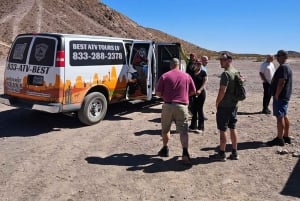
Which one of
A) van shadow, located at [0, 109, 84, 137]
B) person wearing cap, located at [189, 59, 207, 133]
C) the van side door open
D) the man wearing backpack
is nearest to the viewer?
the man wearing backpack

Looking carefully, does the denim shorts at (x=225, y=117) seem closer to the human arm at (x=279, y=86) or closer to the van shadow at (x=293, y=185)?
the human arm at (x=279, y=86)

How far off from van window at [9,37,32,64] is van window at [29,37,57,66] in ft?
0.78

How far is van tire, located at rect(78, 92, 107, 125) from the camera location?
370 inches

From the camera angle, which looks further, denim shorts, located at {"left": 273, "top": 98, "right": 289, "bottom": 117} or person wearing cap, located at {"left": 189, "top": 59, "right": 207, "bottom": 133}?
person wearing cap, located at {"left": 189, "top": 59, "right": 207, "bottom": 133}

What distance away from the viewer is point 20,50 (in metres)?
9.36

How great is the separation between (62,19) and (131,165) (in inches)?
3063

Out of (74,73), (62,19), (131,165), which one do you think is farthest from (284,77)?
(62,19)

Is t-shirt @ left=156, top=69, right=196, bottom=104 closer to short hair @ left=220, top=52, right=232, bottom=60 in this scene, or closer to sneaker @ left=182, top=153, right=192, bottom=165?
short hair @ left=220, top=52, right=232, bottom=60

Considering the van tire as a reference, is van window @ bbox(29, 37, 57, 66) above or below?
above

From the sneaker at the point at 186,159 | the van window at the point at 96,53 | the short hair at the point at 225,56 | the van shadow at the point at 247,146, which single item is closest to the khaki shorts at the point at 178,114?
the sneaker at the point at 186,159

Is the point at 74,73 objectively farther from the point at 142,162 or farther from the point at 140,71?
the point at 142,162

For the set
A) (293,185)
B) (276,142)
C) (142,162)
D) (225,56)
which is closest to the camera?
(293,185)

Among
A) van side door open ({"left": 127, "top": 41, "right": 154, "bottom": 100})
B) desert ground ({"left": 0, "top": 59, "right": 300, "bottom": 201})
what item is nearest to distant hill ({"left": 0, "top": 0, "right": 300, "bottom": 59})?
van side door open ({"left": 127, "top": 41, "right": 154, "bottom": 100})

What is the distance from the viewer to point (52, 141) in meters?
8.29
